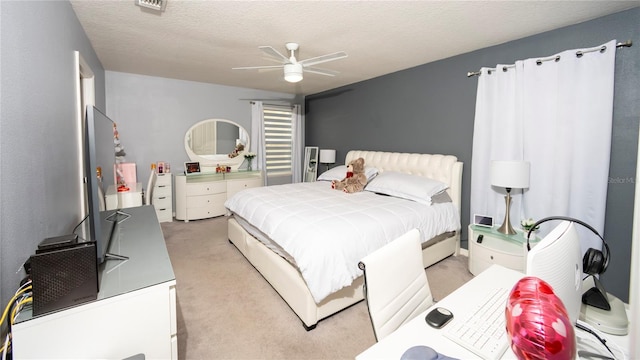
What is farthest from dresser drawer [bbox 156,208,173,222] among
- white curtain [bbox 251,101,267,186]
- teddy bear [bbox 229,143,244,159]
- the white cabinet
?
white curtain [bbox 251,101,267,186]

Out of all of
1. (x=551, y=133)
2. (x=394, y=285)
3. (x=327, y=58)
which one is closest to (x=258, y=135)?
(x=327, y=58)

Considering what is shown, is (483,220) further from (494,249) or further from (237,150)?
(237,150)

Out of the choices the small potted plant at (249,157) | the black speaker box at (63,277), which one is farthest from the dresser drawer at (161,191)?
the black speaker box at (63,277)

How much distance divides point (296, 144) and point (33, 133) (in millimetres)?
4822

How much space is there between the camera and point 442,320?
3.22 ft

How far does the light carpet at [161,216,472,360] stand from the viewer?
5.92ft

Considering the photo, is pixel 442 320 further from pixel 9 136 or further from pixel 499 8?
pixel 499 8

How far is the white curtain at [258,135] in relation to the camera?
5.46m

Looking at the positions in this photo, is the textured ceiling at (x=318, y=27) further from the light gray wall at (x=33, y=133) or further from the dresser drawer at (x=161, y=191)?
the dresser drawer at (x=161, y=191)

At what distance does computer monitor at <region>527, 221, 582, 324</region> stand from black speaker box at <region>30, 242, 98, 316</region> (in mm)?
1506

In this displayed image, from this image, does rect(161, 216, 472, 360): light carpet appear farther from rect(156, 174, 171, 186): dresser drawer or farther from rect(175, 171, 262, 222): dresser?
rect(156, 174, 171, 186): dresser drawer

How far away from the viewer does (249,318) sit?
2.12 metres

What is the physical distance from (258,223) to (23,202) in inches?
62.9

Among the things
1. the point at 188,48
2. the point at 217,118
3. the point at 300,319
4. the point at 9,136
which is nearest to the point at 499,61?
the point at 300,319
